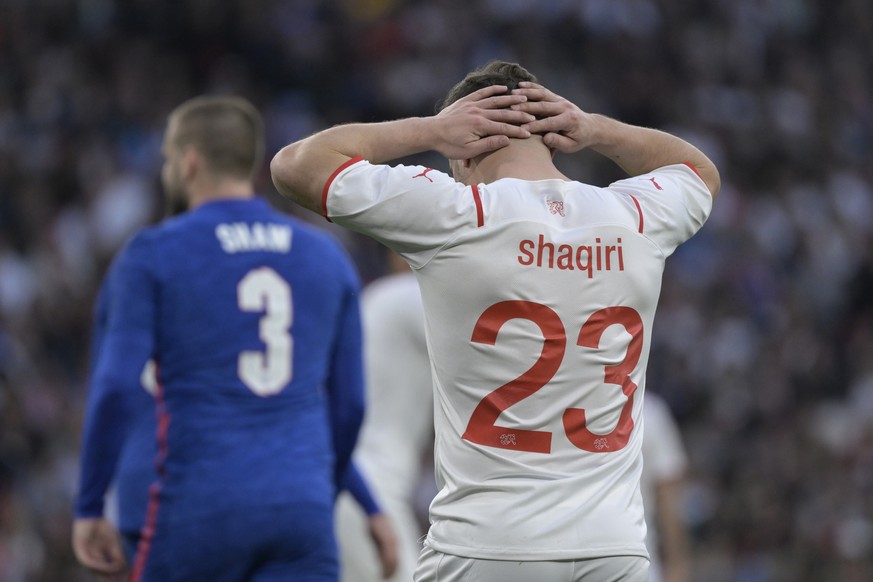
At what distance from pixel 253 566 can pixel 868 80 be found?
1615 cm

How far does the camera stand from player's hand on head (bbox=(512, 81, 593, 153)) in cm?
357

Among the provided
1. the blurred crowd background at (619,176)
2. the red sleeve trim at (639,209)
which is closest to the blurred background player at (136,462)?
the red sleeve trim at (639,209)

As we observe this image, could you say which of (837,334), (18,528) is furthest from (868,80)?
(18,528)

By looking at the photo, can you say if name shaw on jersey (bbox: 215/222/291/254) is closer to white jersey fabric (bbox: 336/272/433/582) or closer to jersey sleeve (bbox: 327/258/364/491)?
jersey sleeve (bbox: 327/258/364/491)

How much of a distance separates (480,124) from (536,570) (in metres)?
1.07

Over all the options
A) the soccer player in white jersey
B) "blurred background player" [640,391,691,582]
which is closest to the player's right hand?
the soccer player in white jersey

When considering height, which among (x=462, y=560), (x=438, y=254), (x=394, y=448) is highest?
(x=438, y=254)

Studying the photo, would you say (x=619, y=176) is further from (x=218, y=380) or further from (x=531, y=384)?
(x=531, y=384)

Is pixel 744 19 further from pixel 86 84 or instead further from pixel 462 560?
pixel 462 560

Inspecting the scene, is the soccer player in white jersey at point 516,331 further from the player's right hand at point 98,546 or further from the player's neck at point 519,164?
the player's right hand at point 98,546

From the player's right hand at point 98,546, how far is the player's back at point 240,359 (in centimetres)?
26

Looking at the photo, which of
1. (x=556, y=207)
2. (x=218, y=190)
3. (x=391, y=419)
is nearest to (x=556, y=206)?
(x=556, y=207)

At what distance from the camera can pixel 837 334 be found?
50.1 feet

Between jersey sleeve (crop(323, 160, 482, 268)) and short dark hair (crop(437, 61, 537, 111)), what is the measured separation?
0.36 meters
